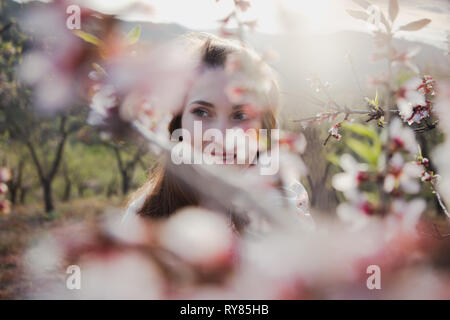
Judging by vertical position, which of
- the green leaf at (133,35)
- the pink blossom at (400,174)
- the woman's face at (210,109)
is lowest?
the pink blossom at (400,174)

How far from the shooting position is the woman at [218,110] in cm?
33

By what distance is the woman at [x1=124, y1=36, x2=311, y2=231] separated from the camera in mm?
333

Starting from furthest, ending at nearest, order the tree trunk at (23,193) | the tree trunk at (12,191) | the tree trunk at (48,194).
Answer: the tree trunk at (23,193) < the tree trunk at (12,191) < the tree trunk at (48,194)

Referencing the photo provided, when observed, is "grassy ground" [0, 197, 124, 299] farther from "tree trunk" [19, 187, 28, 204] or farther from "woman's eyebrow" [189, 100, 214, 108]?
"woman's eyebrow" [189, 100, 214, 108]

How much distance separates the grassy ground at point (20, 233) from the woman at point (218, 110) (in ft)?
11.5

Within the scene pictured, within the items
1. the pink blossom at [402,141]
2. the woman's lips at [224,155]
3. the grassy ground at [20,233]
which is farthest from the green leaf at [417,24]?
the grassy ground at [20,233]

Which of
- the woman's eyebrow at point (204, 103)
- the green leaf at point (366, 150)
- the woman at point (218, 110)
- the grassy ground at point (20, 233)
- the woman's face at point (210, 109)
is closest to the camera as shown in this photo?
the green leaf at point (366, 150)

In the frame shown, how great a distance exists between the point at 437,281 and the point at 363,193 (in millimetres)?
A: 126

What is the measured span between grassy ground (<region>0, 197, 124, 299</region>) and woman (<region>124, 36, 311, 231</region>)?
3.50 meters

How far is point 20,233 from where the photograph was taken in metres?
5.46

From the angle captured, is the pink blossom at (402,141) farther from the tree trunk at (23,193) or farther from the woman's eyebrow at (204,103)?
the tree trunk at (23,193)

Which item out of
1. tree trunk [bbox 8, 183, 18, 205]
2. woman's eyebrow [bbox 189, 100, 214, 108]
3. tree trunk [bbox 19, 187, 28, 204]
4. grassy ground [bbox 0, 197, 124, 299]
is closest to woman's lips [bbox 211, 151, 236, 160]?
woman's eyebrow [bbox 189, 100, 214, 108]

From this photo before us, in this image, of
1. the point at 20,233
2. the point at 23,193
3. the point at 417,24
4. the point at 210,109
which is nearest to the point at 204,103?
the point at 210,109
